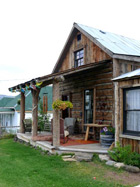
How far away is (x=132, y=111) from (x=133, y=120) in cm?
27

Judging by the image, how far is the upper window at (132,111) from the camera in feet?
20.9

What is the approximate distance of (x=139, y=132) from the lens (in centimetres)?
625

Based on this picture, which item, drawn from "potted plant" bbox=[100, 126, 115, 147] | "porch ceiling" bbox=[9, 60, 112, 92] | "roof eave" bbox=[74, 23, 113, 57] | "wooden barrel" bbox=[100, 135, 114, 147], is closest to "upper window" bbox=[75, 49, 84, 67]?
"roof eave" bbox=[74, 23, 113, 57]

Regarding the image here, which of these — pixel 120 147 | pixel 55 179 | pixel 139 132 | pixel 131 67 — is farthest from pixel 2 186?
pixel 131 67

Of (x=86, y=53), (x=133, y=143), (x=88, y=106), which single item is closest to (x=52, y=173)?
(x=133, y=143)

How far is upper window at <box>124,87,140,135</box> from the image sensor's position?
6355 millimetres

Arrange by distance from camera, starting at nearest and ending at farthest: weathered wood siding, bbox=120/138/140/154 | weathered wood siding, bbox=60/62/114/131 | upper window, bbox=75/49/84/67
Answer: weathered wood siding, bbox=120/138/140/154
weathered wood siding, bbox=60/62/114/131
upper window, bbox=75/49/84/67

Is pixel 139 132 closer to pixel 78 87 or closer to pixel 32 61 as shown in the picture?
pixel 78 87

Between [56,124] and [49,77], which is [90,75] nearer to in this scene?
[49,77]

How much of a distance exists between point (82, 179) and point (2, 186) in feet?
5.92

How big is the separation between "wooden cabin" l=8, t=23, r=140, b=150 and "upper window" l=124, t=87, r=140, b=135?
42 centimetres

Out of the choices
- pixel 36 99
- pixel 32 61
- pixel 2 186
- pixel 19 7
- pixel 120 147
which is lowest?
pixel 2 186

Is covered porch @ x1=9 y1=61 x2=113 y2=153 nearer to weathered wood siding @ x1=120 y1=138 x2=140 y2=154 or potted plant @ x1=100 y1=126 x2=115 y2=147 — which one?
potted plant @ x1=100 y1=126 x2=115 y2=147

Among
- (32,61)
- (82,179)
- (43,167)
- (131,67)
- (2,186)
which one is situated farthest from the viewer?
(32,61)
